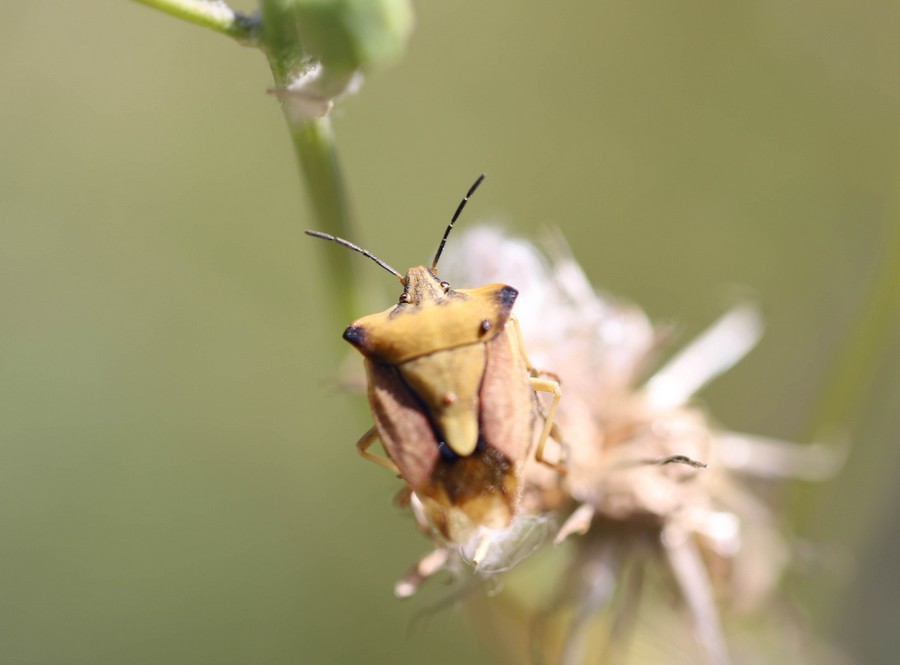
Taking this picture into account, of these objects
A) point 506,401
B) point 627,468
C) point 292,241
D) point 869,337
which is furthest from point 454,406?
point 292,241

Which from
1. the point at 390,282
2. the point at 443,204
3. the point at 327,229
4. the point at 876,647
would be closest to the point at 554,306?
the point at 327,229

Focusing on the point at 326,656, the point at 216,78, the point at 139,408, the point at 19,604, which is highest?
the point at 216,78

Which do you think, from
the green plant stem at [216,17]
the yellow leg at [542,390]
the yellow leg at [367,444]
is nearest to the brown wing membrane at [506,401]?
the yellow leg at [542,390]

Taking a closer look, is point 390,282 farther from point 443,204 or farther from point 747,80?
point 747,80

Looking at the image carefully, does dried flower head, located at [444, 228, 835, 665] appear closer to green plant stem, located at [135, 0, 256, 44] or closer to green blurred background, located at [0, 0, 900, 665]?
green plant stem, located at [135, 0, 256, 44]

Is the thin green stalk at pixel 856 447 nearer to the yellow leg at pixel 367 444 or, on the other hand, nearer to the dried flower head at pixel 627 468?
the dried flower head at pixel 627 468
